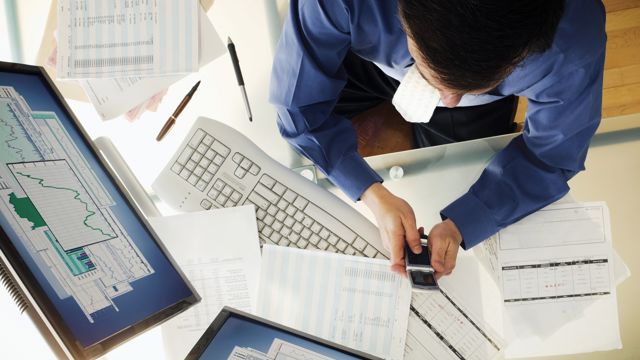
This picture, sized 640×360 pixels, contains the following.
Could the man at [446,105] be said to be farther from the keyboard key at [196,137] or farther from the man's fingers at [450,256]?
the keyboard key at [196,137]

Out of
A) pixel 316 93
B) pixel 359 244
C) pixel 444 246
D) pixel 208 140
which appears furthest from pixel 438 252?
pixel 208 140

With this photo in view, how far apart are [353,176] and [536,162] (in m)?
0.33

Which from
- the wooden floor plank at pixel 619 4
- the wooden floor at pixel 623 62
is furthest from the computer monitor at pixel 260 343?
the wooden floor plank at pixel 619 4

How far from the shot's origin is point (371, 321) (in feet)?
2.61

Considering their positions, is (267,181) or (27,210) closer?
(27,210)

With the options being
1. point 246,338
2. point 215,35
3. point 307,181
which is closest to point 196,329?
point 246,338

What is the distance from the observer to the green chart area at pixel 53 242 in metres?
0.57

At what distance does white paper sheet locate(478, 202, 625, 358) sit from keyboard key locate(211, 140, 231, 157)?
20.1 inches

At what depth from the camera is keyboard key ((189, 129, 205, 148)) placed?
0.86 meters

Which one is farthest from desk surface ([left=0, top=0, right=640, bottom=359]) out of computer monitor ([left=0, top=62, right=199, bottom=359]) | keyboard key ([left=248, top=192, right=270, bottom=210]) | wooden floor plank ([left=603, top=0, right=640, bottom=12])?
wooden floor plank ([left=603, top=0, right=640, bottom=12])

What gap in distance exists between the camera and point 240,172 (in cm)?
86

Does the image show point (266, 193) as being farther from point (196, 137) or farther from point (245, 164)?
point (196, 137)

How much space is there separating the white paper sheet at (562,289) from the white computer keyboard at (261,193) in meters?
0.24

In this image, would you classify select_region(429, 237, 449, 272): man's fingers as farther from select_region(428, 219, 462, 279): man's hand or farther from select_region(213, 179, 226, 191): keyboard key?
select_region(213, 179, 226, 191): keyboard key
